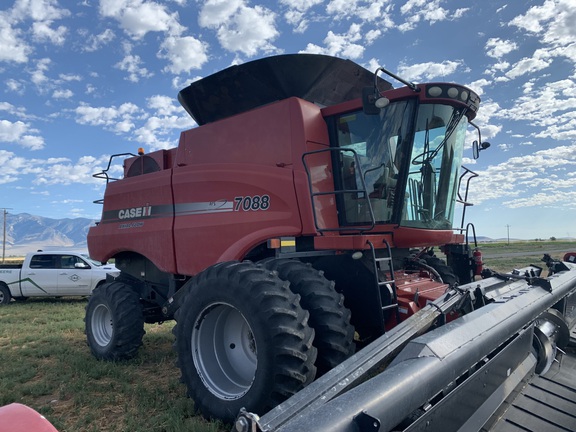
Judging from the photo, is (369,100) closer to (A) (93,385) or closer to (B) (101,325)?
(A) (93,385)

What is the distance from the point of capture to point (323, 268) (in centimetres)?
419

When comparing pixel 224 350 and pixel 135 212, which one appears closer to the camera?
pixel 224 350

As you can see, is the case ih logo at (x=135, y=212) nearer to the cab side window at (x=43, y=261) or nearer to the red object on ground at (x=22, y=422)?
the red object on ground at (x=22, y=422)

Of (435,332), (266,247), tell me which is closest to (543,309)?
(435,332)

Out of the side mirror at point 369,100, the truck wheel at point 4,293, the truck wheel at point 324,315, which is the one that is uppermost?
the side mirror at point 369,100

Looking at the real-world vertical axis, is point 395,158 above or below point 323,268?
above

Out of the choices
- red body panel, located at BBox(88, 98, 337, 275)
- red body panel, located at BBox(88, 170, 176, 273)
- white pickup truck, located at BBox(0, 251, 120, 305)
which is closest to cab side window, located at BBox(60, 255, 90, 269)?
white pickup truck, located at BBox(0, 251, 120, 305)

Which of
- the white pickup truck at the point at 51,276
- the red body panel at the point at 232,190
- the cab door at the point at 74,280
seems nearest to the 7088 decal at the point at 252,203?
the red body panel at the point at 232,190

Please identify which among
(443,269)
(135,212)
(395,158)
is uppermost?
(395,158)

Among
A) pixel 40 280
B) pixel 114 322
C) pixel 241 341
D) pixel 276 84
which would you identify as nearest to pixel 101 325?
pixel 114 322

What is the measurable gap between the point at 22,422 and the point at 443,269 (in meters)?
5.24

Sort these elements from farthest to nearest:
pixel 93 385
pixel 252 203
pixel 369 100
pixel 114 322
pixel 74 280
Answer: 1. pixel 74 280
2. pixel 114 322
3. pixel 93 385
4. pixel 252 203
5. pixel 369 100

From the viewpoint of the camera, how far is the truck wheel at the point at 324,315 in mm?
3289

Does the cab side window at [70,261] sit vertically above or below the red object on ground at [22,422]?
above
